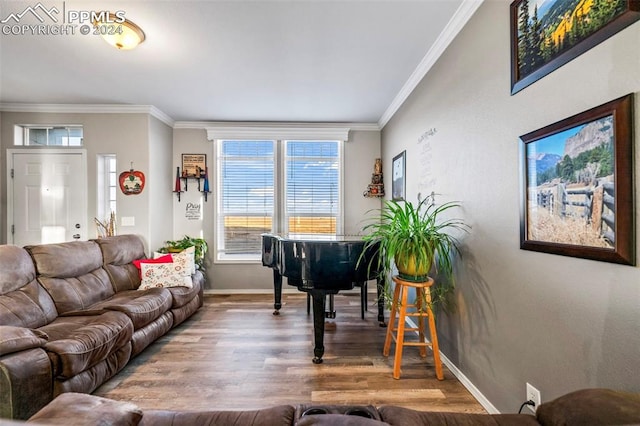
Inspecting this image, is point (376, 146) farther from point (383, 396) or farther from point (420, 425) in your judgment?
point (420, 425)

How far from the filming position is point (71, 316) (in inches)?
85.7

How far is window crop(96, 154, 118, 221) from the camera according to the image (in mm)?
3695

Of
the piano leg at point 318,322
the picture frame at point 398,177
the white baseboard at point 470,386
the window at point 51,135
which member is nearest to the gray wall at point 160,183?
the window at point 51,135

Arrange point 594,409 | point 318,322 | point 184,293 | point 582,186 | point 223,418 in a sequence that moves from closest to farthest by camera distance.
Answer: point 594,409 → point 223,418 → point 582,186 → point 318,322 → point 184,293

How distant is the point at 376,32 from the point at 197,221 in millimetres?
3629

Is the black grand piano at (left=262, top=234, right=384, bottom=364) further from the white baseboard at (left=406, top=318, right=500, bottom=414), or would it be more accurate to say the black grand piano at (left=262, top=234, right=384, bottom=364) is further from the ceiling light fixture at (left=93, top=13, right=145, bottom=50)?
the ceiling light fixture at (left=93, top=13, right=145, bottom=50)

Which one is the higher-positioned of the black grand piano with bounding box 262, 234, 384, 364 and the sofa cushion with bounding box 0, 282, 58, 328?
the black grand piano with bounding box 262, 234, 384, 364

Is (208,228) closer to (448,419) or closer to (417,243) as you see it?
(417,243)

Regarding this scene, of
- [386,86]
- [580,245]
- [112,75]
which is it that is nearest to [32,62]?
[112,75]

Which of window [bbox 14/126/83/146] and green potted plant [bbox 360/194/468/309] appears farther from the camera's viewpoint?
window [bbox 14/126/83/146]

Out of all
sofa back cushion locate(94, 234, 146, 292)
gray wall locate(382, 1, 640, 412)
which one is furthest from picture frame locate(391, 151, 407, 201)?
sofa back cushion locate(94, 234, 146, 292)

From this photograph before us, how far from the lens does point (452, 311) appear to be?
212 cm

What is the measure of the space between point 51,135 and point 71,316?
9.68ft

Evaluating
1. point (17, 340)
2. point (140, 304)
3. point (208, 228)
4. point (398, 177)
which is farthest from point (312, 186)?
point (17, 340)
